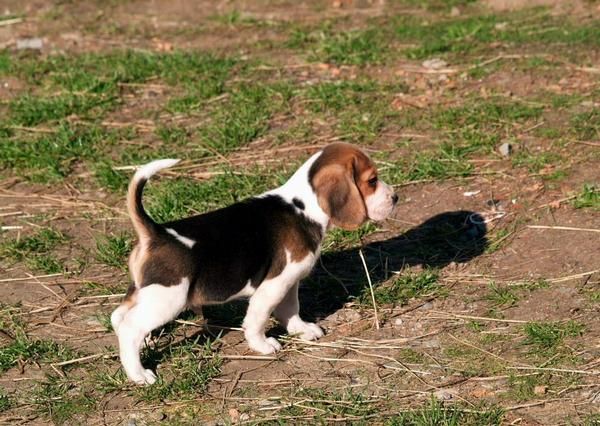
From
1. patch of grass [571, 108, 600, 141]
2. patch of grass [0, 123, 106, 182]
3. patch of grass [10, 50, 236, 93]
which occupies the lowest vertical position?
patch of grass [571, 108, 600, 141]

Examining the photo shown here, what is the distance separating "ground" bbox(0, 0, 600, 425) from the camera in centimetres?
624

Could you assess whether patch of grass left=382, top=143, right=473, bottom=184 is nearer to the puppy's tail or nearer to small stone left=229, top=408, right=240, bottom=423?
the puppy's tail

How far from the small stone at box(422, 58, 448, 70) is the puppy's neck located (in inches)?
184

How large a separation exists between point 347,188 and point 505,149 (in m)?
2.96

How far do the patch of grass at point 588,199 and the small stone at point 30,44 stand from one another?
7122 millimetres

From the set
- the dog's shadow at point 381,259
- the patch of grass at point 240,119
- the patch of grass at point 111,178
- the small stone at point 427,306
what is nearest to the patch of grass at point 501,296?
the small stone at point 427,306

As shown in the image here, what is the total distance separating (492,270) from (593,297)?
0.87 m

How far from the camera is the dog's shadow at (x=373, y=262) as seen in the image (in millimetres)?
7305

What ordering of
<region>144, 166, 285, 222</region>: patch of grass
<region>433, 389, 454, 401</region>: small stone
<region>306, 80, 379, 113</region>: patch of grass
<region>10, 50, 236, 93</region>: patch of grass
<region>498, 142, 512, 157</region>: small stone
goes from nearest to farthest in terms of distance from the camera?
<region>433, 389, 454, 401</region>: small stone → <region>144, 166, 285, 222</region>: patch of grass → <region>498, 142, 512, 157</region>: small stone → <region>306, 80, 379, 113</region>: patch of grass → <region>10, 50, 236, 93</region>: patch of grass

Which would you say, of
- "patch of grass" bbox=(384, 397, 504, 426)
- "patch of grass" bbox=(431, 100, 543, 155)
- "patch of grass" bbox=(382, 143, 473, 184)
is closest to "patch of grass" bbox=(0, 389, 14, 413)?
"patch of grass" bbox=(384, 397, 504, 426)

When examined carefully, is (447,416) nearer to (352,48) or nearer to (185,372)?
(185,372)

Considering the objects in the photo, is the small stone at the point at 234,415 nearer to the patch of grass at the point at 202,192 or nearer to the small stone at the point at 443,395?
the small stone at the point at 443,395

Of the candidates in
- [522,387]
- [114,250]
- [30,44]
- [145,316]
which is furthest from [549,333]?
[30,44]

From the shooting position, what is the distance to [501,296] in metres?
7.30
